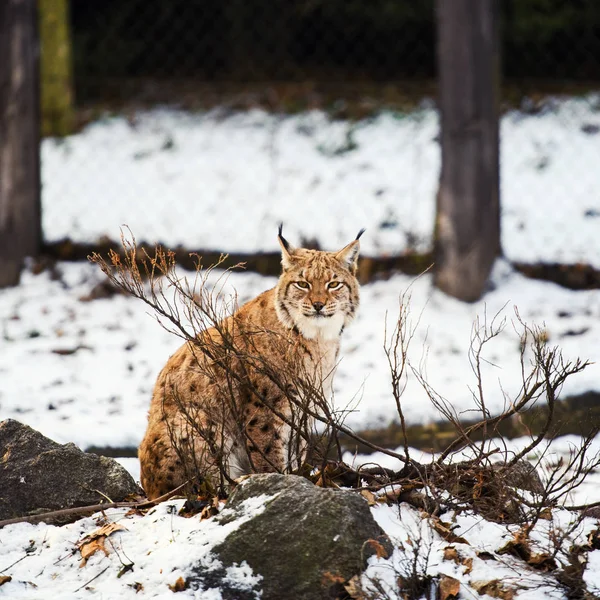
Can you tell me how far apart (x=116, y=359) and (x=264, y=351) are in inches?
101

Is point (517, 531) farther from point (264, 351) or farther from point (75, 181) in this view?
point (75, 181)

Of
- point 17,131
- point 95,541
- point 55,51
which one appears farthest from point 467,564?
point 55,51

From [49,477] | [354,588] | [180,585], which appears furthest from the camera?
[49,477]

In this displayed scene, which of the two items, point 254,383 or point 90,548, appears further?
point 254,383

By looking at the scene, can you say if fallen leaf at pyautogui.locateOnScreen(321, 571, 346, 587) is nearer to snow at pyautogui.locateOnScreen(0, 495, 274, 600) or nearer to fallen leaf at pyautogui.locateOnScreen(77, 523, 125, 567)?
snow at pyautogui.locateOnScreen(0, 495, 274, 600)

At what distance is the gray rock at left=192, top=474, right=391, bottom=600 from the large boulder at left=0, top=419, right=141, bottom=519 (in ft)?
2.70

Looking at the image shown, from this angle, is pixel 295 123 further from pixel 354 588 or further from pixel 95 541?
pixel 354 588

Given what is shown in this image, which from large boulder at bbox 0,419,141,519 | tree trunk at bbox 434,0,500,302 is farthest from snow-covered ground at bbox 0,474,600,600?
tree trunk at bbox 434,0,500,302

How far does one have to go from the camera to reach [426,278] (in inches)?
293

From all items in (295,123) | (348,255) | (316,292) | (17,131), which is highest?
(295,123)

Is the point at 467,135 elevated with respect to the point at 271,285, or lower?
elevated

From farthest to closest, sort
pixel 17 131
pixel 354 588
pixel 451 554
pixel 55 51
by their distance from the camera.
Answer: pixel 55 51, pixel 17 131, pixel 451 554, pixel 354 588

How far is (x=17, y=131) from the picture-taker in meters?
7.54

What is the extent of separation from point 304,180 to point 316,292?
5124 mm
